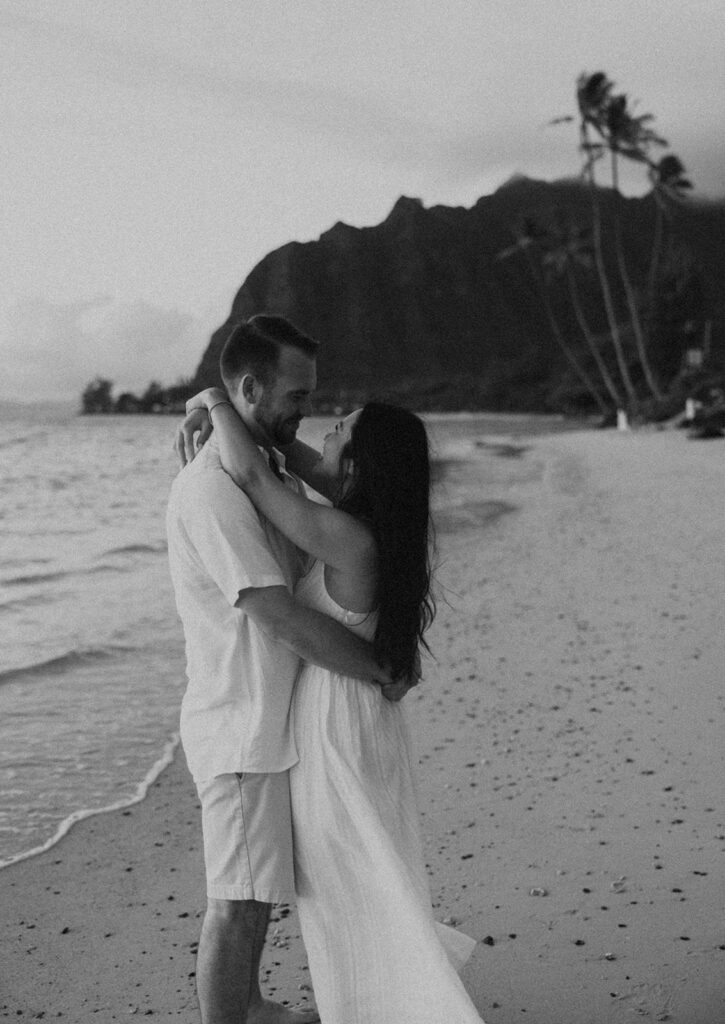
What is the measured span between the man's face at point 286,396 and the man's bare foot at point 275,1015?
1468 mm

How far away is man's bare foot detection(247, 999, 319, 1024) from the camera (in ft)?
9.48

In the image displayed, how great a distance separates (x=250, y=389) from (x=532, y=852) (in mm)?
2295

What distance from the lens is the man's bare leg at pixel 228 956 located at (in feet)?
8.11

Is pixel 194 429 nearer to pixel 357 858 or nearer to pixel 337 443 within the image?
pixel 337 443

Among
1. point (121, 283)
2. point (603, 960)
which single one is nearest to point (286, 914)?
point (603, 960)

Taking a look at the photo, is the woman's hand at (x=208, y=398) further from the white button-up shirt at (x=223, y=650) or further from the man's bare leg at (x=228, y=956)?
the man's bare leg at (x=228, y=956)

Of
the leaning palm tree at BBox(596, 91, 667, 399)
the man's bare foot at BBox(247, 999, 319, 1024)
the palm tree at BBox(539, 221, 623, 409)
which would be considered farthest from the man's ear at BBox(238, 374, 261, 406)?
the palm tree at BBox(539, 221, 623, 409)

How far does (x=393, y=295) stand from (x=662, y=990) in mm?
57814

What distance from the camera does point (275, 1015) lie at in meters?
2.93

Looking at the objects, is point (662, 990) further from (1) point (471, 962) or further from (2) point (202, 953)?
(2) point (202, 953)

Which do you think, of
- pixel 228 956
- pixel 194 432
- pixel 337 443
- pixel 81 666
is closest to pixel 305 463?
pixel 194 432

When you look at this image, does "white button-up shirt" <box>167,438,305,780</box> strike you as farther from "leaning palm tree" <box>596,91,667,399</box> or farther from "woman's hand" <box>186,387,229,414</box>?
"leaning palm tree" <box>596,91,667,399</box>

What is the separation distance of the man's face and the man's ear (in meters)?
0.01

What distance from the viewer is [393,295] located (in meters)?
59.4
